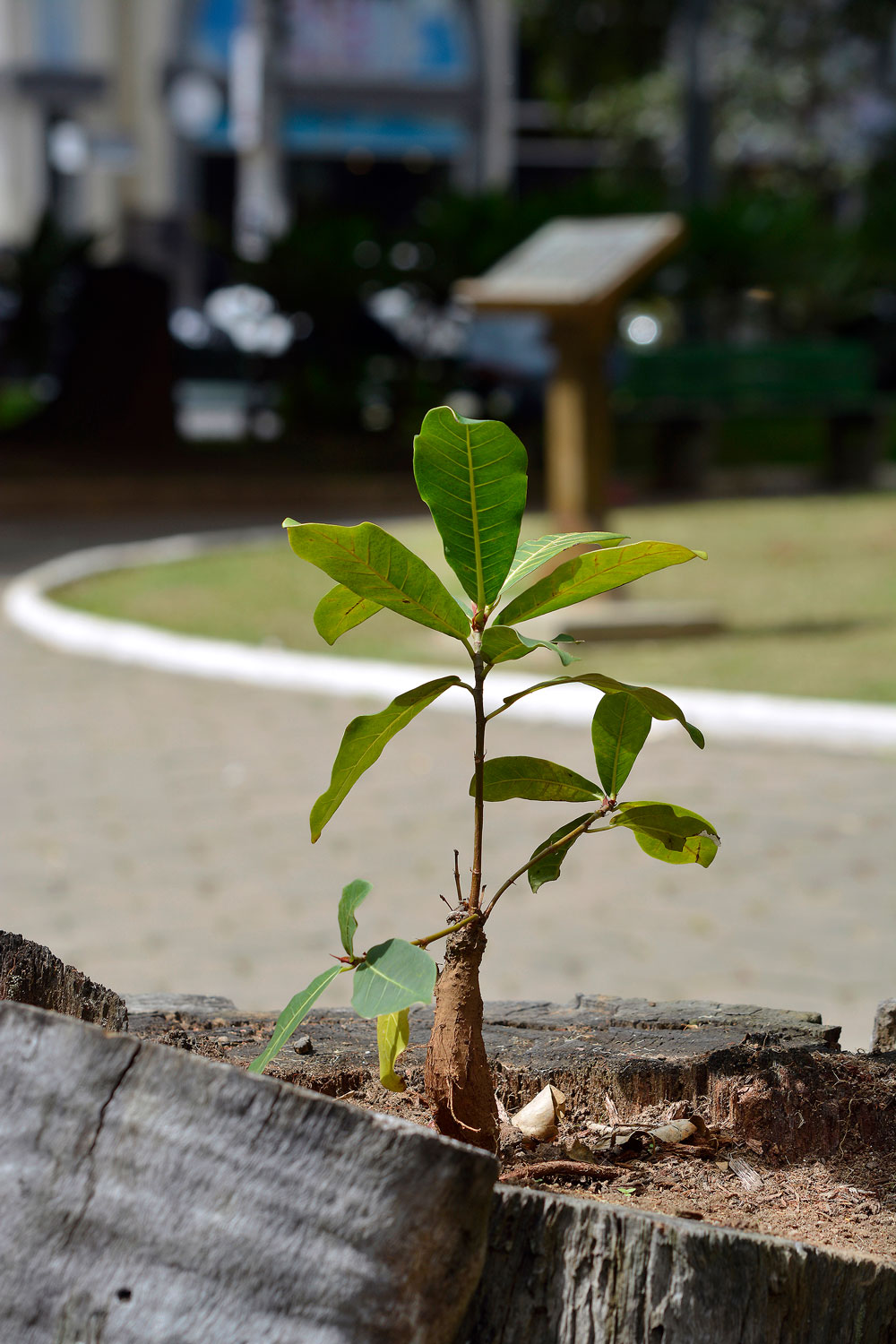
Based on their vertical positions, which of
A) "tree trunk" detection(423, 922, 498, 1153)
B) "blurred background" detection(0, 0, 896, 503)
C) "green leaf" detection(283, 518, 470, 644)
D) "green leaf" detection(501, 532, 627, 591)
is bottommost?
"tree trunk" detection(423, 922, 498, 1153)

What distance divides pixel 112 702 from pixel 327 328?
849cm

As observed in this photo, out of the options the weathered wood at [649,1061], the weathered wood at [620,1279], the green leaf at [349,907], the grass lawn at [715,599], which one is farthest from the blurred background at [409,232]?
the weathered wood at [620,1279]

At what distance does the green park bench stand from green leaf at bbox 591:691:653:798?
1266cm

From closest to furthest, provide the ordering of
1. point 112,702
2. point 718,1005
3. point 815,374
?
point 718,1005 → point 112,702 → point 815,374

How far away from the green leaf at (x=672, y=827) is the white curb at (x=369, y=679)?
4954 mm

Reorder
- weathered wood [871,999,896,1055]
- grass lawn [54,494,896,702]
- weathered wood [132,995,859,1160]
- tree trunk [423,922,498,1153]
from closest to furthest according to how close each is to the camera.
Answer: tree trunk [423,922,498,1153]
weathered wood [132,995,859,1160]
weathered wood [871,999,896,1055]
grass lawn [54,494,896,702]

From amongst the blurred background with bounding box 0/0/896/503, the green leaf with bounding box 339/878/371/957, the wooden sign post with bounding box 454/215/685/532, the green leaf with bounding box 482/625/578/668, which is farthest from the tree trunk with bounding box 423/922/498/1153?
the blurred background with bounding box 0/0/896/503

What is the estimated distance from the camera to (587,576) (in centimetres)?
137

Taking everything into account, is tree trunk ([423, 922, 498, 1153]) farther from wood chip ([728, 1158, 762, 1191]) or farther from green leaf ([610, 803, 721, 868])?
wood chip ([728, 1158, 762, 1191])

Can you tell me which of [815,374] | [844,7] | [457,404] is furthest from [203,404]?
[844,7]

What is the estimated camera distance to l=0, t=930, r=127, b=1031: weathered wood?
157 centimetres

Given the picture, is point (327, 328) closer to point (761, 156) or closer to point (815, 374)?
point (815, 374)

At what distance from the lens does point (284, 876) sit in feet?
16.0

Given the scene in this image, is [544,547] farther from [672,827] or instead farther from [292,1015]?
[292,1015]
